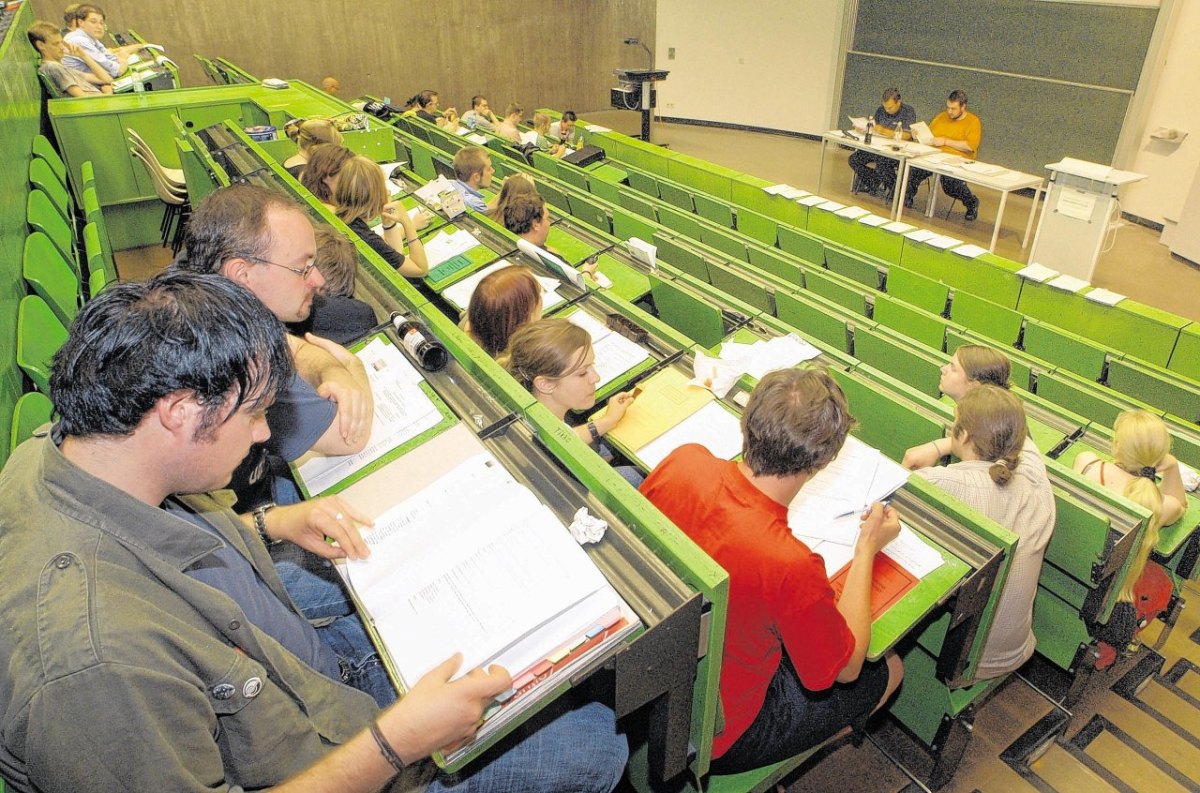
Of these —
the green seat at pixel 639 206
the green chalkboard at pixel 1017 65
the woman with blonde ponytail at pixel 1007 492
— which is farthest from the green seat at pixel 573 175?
the green chalkboard at pixel 1017 65

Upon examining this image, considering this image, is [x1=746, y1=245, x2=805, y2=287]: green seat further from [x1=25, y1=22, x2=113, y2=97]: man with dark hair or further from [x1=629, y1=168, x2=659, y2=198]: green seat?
[x1=25, y1=22, x2=113, y2=97]: man with dark hair

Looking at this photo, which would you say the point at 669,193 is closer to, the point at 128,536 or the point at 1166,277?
the point at 1166,277

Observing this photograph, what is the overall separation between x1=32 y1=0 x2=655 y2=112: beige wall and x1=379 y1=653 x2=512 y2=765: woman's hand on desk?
12217 millimetres

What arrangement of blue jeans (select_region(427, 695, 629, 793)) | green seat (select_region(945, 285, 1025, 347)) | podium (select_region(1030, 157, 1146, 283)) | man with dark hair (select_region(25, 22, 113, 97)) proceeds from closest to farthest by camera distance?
blue jeans (select_region(427, 695, 629, 793))
green seat (select_region(945, 285, 1025, 347))
podium (select_region(1030, 157, 1146, 283))
man with dark hair (select_region(25, 22, 113, 97))

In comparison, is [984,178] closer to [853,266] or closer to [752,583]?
[853,266]

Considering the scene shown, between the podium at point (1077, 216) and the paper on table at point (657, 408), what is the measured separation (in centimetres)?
572

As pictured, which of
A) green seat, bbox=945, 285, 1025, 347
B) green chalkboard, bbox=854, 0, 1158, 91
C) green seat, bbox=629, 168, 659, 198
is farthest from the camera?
green chalkboard, bbox=854, 0, 1158, 91

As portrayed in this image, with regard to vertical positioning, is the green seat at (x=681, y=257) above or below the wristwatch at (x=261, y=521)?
below

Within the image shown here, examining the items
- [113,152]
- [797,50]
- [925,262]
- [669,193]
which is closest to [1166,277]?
[925,262]

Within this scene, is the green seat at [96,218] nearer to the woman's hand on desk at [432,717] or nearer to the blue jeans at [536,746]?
the blue jeans at [536,746]

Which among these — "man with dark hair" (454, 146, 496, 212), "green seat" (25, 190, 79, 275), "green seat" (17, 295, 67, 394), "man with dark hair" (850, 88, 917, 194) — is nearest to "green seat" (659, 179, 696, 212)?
"man with dark hair" (454, 146, 496, 212)

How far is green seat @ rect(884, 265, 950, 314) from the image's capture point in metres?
4.84

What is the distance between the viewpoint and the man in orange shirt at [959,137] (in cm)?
874

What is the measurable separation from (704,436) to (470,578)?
124 centimetres
